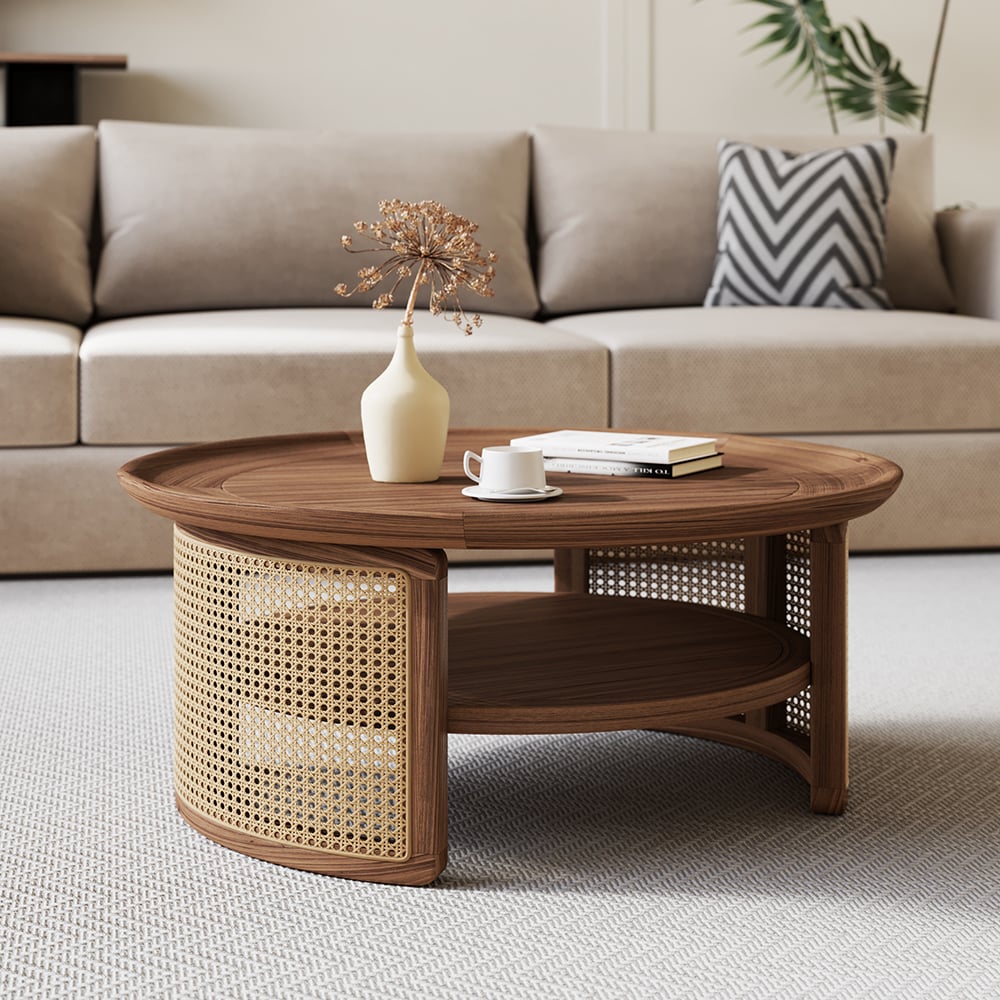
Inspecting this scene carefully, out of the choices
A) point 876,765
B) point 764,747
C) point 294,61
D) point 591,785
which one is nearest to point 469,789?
point 591,785

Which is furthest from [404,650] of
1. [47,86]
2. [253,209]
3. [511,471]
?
[47,86]

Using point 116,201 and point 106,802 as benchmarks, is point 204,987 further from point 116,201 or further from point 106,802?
point 116,201

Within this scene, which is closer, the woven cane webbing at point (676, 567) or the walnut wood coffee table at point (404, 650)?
the walnut wood coffee table at point (404, 650)

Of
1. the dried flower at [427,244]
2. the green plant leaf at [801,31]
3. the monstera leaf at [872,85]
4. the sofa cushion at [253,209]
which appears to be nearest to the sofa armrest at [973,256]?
the monstera leaf at [872,85]

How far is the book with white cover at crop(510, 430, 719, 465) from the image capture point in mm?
1575

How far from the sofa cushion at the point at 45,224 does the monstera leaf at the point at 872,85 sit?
222cm

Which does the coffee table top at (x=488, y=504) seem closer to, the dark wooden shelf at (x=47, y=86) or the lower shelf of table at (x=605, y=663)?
the lower shelf of table at (x=605, y=663)

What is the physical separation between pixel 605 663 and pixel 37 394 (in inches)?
61.6

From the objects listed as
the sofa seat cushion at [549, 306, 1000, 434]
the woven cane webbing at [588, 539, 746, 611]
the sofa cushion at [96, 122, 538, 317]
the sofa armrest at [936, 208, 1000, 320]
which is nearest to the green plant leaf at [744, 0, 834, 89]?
the sofa armrest at [936, 208, 1000, 320]

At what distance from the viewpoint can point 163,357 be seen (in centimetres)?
267

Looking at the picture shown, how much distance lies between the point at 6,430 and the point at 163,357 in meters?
0.33

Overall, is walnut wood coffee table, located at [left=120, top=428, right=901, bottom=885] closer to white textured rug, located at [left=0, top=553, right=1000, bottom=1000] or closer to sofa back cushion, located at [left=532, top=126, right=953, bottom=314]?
white textured rug, located at [left=0, top=553, right=1000, bottom=1000]

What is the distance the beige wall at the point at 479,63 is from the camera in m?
3.98

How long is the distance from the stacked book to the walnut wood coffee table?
0.02m
